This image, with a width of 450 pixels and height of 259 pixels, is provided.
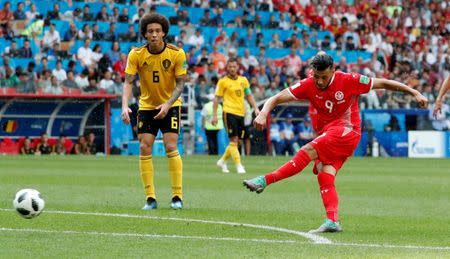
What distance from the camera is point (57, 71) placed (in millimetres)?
31266

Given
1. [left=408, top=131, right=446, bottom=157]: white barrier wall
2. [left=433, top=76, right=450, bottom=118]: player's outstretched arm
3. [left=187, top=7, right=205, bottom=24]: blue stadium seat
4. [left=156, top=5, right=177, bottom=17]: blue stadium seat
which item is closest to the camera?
[left=433, top=76, right=450, bottom=118]: player's outstretched arm

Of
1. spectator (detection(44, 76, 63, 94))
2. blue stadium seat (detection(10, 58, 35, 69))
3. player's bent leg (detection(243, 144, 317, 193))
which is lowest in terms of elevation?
player's bent leg (detection(243, 144, 317, 193))

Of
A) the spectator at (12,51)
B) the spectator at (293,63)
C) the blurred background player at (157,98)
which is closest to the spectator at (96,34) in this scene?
the spectator at (12,51)

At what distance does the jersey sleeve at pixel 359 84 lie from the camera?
33.7 ft

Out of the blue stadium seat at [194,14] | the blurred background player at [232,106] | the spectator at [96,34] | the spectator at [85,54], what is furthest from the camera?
the blue stadium seat at [194,14]

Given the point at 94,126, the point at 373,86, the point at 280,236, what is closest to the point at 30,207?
the point at 280,236

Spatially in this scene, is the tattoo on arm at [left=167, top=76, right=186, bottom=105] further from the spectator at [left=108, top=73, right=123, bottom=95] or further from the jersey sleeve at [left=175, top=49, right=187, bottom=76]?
the spectator at [left=108, top=73, right=123, bottom=95]

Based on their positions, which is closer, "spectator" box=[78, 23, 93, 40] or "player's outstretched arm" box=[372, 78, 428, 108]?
"player's outstretched arm" box=[372, 78, 428, 108]

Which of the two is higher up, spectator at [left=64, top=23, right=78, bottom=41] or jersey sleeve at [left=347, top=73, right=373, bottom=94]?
spectator at [left=64, top=23, right=78, bottom=41]

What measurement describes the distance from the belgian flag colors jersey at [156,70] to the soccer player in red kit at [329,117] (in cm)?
258

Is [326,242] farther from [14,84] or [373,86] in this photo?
[14,84]

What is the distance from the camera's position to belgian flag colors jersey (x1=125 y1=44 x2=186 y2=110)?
1277 centimetres

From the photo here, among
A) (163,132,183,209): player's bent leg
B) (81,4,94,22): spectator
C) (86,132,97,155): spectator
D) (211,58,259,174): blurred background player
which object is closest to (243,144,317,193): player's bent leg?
(163,132,183,209): player's bent leg

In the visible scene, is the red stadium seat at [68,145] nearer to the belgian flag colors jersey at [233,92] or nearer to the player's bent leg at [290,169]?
the belgian flag colors jersey at [233,92]
